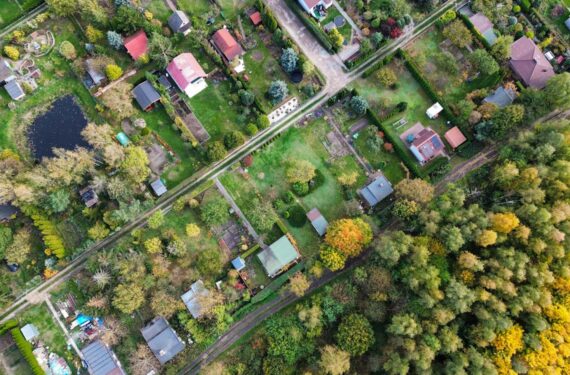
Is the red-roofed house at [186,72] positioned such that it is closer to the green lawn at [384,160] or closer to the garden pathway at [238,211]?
the garden pathway at [238,211]

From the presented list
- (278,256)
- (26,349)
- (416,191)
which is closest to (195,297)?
(278,256)

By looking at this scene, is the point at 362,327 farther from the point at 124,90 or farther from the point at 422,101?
the point at 124,90

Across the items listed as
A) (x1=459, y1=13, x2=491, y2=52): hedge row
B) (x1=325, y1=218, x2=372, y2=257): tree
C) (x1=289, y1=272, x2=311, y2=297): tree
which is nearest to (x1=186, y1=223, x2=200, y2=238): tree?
(x1=289, y1=272, x2=311, y2=297): tree

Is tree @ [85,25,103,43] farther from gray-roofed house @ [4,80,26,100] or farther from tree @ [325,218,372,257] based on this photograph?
tree @ [325,218,372,257]

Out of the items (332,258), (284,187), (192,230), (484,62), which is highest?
(192,230)

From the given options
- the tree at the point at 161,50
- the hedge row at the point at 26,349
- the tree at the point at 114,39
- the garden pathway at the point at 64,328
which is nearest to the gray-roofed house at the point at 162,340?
the garden pathway at the point at 64,328

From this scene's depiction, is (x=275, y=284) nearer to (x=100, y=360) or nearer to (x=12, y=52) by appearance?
(x=100, y=360)
